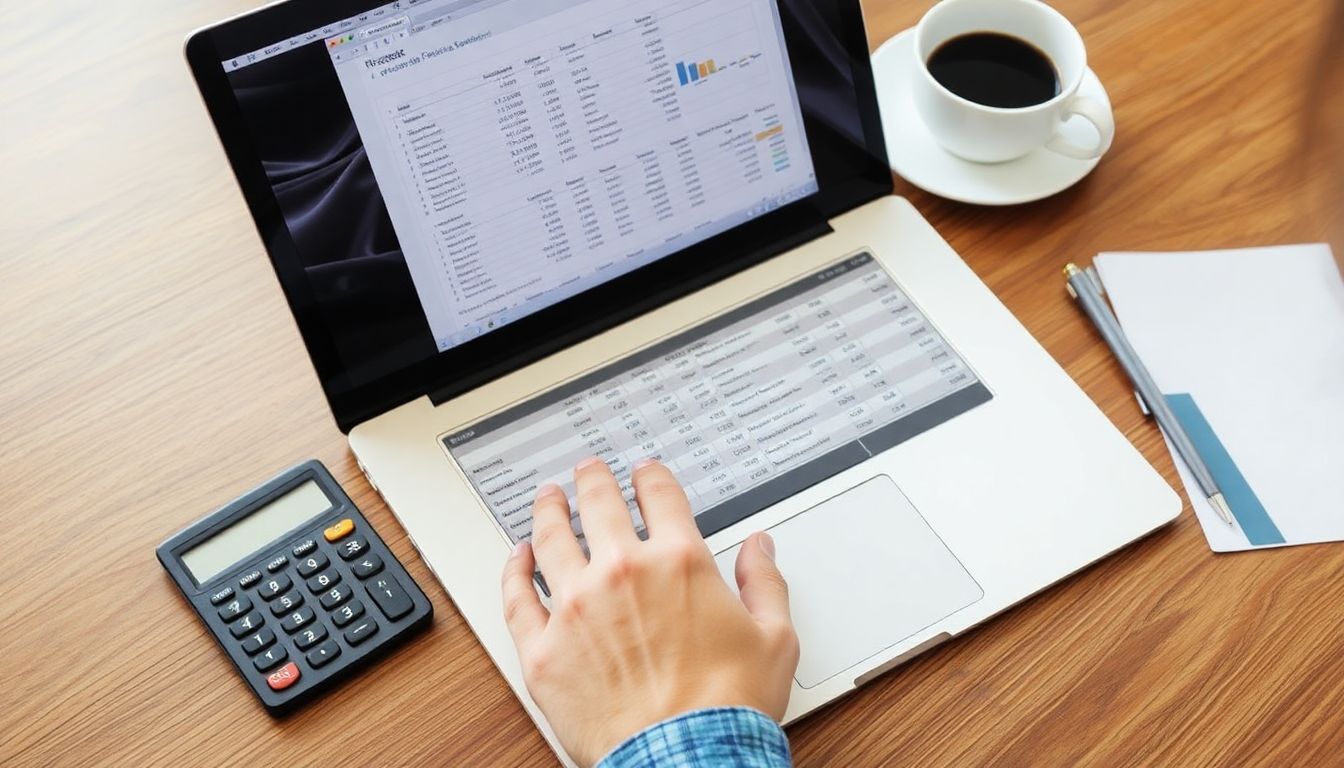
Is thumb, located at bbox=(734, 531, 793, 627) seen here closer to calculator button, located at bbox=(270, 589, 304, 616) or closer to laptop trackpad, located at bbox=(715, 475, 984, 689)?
laptop trackpad, located at bbox=(715, 475, 984, 689)

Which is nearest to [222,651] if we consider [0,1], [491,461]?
[491,461]

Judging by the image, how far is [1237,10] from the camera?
1.01 meters

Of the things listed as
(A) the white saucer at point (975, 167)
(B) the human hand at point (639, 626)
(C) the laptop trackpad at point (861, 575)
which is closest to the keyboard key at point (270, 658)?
(B) the human hand at point (639, 626)

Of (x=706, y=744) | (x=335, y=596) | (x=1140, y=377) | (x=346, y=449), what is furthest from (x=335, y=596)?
(x=1140, y=377)

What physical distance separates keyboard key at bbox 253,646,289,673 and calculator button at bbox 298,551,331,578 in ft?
0.15

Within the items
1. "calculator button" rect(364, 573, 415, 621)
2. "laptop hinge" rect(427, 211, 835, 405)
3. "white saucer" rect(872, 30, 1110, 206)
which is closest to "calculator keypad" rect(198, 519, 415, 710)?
"calculator button" rect(364, 573, 415, 621)

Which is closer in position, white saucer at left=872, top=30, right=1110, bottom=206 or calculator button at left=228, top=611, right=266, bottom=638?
calculator button at left=228, top=611, right=266, bottom=638

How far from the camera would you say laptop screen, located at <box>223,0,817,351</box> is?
698 millimetres

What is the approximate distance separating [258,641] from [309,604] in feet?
0.11

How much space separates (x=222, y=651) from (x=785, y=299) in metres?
0.42

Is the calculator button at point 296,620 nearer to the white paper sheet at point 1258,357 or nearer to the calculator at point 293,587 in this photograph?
the calculator at point 293,587

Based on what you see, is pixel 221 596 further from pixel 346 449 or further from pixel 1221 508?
pixel 1221 508

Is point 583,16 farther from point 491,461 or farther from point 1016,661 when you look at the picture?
point 1016,661

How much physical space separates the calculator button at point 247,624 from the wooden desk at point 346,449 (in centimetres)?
3
